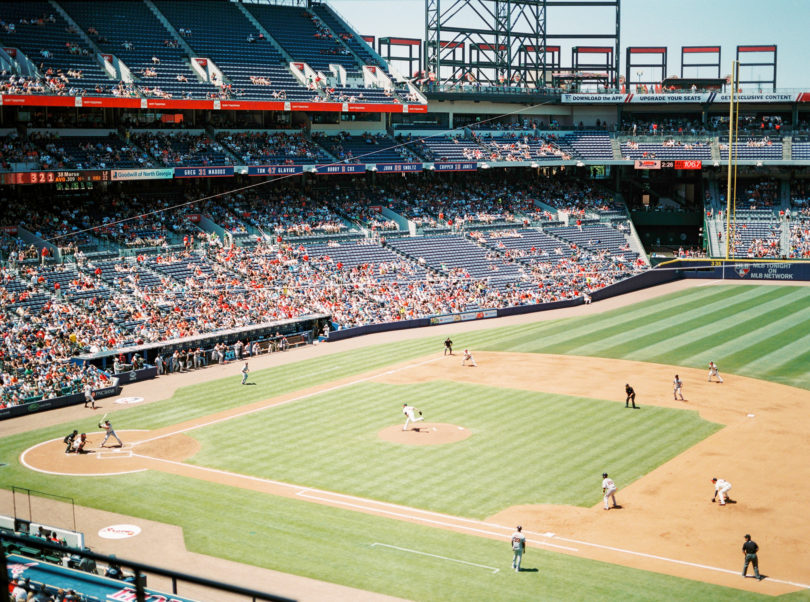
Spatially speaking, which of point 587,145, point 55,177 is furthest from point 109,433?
point 587,145

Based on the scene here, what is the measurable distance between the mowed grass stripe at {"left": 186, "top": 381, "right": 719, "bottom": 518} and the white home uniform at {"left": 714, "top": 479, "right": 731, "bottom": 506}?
3156mm

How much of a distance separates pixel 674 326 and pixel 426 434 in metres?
25.9

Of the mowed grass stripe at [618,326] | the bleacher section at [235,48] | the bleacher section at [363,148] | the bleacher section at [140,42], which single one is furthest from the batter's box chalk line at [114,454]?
the bleacher section at [363,148]

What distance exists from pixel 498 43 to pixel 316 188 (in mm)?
25208

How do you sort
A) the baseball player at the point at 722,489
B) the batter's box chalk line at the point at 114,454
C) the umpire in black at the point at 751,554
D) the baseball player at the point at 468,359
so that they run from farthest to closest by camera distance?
the baseball player at the point at 468,359 → the batter's box chalk line at the point at 114,454 → the baseball player at the point at 722,489 → the umpire in black at the point at 751,554

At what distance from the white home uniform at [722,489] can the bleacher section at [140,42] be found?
152ft

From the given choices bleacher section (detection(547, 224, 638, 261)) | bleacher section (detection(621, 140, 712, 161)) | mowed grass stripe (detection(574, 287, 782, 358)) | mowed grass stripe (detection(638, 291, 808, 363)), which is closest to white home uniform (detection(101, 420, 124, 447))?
mowed grass stripe (detection(574, 287, 782, 358))

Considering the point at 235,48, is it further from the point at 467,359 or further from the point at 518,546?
the point at 518,546

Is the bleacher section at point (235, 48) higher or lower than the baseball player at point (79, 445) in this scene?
higher

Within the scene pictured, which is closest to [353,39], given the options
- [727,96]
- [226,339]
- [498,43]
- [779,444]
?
[498,43]

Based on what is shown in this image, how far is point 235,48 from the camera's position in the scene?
6769 cm

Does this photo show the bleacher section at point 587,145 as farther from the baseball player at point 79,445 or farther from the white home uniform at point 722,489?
the baseball player at point 79,445

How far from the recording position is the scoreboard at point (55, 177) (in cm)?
5012

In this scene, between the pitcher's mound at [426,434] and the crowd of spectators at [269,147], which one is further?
the crowd of spectators at [269,147]
